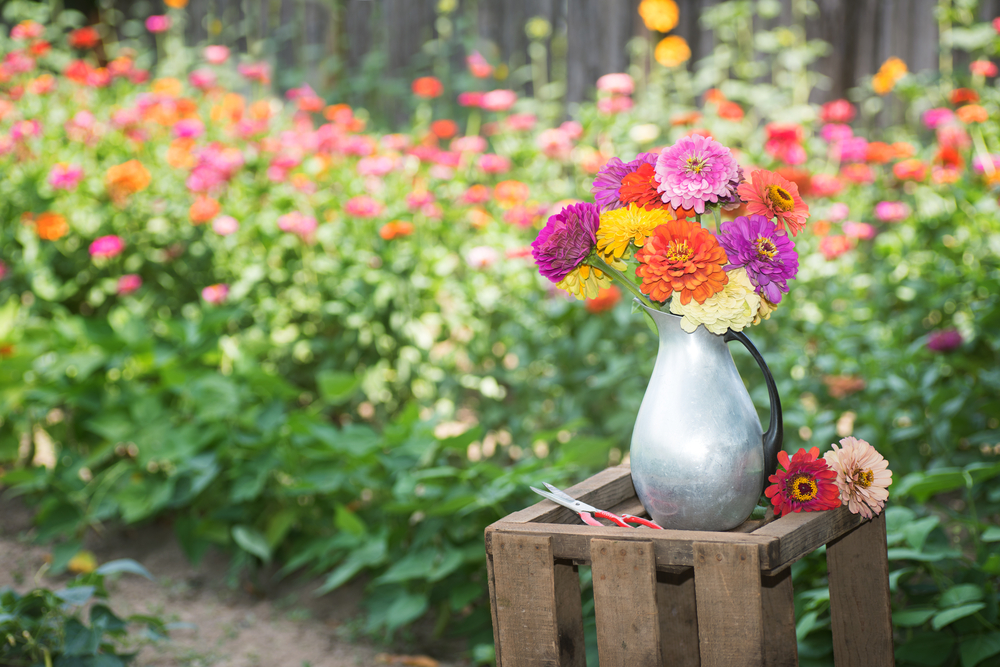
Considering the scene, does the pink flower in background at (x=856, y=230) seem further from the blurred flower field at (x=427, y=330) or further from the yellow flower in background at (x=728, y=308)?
the yellow flower in background at (x=728, y=308)

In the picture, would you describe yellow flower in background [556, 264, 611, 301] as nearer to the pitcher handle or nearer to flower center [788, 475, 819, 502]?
the pitcher handle

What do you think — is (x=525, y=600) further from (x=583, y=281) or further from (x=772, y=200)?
(x=772, y=200)

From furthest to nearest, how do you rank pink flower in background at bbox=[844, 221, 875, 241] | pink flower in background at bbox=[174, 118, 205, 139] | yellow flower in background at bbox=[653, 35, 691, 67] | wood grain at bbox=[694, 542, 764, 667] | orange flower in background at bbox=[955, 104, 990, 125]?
yellow flower in background at bbox=[653, 35, 691, 67] → pink flower in background at bbox=[174, 118, 205, 139] → pink flower in background at bbox=[844, 221, 875, 241] → orange flower in background at bbox=[955, 104, 990, 125] → wood grain at bbox=[694, 542, 764, 667]

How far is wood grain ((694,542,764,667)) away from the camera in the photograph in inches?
40.1

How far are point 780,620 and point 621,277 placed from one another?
0.56 m

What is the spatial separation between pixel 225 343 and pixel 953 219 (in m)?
2.44

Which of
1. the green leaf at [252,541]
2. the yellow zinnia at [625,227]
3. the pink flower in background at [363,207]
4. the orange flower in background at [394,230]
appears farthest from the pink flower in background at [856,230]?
the green leaf at [252,541]

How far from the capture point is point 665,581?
138 cm

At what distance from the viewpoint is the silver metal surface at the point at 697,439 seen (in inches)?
43.8

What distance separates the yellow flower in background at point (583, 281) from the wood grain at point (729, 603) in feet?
1.24

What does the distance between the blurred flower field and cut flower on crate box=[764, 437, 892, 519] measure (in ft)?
1.22

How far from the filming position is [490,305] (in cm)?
286

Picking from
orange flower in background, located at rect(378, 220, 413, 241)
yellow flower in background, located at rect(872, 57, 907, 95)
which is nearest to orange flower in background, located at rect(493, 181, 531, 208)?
orange flower in background, located at rect(378, 220, 413, 241)

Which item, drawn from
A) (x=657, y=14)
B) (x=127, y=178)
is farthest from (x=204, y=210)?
(x=657, y=14)
